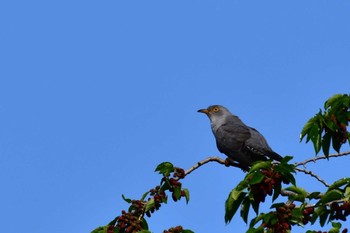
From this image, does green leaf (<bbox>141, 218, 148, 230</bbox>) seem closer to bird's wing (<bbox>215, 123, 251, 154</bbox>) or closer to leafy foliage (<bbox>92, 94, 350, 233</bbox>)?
leafy foliage (<bbox>92, 94, 350, 233</bbox>)

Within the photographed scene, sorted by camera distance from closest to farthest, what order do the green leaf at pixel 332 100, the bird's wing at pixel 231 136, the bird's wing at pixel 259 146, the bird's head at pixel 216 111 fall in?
the green leaf at pixel 332 100 → the bird's wing at pixel 259 146 → the bird's wing at pixel 231 136 → the bird's head at pixel 216 111

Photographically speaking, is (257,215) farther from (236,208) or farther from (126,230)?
(126,230)

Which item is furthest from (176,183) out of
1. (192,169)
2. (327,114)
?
(327,114)

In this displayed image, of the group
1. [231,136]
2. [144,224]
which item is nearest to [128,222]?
[144,224]

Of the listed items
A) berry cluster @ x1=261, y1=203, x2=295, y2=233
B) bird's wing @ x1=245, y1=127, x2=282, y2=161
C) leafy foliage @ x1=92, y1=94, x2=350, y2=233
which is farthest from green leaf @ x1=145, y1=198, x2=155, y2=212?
bird's wing @ x1=245, y1=127, x2=282, y2=161

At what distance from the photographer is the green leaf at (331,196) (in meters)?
6.02

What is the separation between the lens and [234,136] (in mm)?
12531

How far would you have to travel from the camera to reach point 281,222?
236 inches

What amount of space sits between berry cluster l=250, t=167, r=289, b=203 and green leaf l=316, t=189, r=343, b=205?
476 mm

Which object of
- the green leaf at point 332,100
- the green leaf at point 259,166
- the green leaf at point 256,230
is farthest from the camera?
the green leaf at point 332,100

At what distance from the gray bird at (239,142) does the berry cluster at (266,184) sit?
4681 mm

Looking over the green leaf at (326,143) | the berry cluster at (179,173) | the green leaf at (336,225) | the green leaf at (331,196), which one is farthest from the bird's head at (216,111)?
the green leaf at (336,225)

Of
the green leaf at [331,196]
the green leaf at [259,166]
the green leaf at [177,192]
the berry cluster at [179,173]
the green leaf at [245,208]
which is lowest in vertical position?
the green leaf at [331,196]

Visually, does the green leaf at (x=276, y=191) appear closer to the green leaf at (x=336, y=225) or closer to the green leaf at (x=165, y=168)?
the green leaf at (x=336, y=225)
